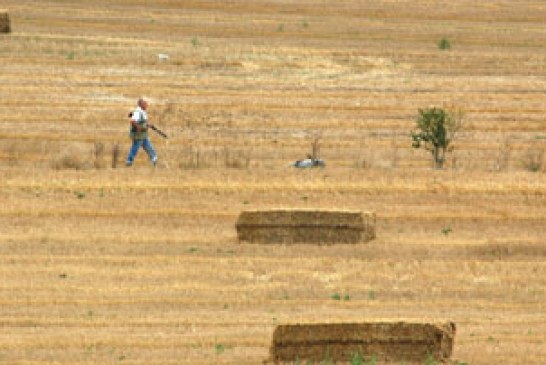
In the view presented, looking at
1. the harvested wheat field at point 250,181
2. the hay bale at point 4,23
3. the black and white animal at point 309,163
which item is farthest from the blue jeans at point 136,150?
the hay bale at point 4,23

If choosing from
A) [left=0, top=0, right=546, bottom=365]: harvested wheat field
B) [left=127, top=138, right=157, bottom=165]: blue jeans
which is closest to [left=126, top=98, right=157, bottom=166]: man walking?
[left=127, top=138, right=157, bottom=165]: blue jeans

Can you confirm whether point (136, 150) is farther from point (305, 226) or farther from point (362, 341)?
point (362, 341)

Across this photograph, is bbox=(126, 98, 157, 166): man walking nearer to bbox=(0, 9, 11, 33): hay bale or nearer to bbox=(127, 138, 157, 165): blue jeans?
bbox=(127, 138, 157, 165): blue jeans

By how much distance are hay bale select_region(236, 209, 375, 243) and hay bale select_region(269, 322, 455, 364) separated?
7384 mm

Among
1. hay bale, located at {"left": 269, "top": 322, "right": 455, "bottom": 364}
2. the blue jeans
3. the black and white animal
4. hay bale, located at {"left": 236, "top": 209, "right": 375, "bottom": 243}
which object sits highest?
the blue jeans

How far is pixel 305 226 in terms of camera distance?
25.4 m

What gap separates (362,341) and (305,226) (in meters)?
7.58

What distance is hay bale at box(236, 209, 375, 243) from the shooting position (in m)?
25.4

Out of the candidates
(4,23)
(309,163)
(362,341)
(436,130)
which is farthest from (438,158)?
(4,23)

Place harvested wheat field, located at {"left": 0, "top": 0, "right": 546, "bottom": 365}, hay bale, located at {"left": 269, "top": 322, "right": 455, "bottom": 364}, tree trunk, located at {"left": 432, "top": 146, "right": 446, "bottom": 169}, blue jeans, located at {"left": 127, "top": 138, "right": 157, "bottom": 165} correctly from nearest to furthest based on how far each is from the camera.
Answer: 1. hay bale, located at {"left": 269, "top": 322, "right": 455, "bottom": 364}
2. harvested wheat field, located at {"left": 0, "top": 0, "right": 546, "bottom": 365}
3. blue jeans, located at {"left": 127, "top": 138, "right": 157, "bottom": 165}
4. tree trunk, located at {"left": 432, "top": 146, "right": 446, "bottom": 169}

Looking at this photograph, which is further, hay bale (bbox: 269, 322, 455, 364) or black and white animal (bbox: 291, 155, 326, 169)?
black and white animal (bbox: 291, 155, 326, 169)

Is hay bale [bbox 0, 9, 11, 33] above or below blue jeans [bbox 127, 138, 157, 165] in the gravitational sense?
above

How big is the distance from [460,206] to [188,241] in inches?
202

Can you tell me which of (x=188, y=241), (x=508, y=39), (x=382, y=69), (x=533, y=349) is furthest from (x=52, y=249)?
(x=508, y=39)
